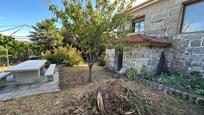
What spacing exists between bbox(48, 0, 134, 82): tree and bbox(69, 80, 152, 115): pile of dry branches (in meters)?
1.80

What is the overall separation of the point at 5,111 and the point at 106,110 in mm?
2224

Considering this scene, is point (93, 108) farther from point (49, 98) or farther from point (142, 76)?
point (142, 76)

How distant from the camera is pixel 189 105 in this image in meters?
2.84

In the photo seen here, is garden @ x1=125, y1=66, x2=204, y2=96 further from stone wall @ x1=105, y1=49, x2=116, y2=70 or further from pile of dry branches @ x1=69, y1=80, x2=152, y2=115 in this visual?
stone wall @ x1=105, y1=49, x2=116, y2=70

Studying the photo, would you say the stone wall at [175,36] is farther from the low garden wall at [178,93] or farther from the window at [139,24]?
the low garden wall at [178,93]

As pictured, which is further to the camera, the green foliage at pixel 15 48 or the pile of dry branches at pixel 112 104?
the green foliage at pixel 15 48

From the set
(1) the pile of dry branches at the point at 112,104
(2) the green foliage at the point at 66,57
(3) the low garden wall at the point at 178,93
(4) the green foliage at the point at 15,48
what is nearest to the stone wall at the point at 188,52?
(3) the low garden wall at the point at 178,93

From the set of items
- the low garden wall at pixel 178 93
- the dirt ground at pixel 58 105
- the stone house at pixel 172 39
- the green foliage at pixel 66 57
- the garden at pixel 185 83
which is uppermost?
the stone house at pixel 172 39

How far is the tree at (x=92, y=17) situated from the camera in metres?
3.59

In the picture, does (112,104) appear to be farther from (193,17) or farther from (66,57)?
(66,57)

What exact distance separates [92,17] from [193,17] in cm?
410

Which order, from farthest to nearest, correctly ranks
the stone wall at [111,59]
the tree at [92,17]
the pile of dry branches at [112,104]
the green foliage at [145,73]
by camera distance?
the stone wall at [111,59] → the green foliage at [145,73] → the tree at [92,17] → the pile of dry branches at [112,104]

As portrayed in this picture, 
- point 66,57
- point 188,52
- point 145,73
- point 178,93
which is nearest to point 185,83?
point 178,93

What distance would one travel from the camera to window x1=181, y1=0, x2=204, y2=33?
4371 mm
